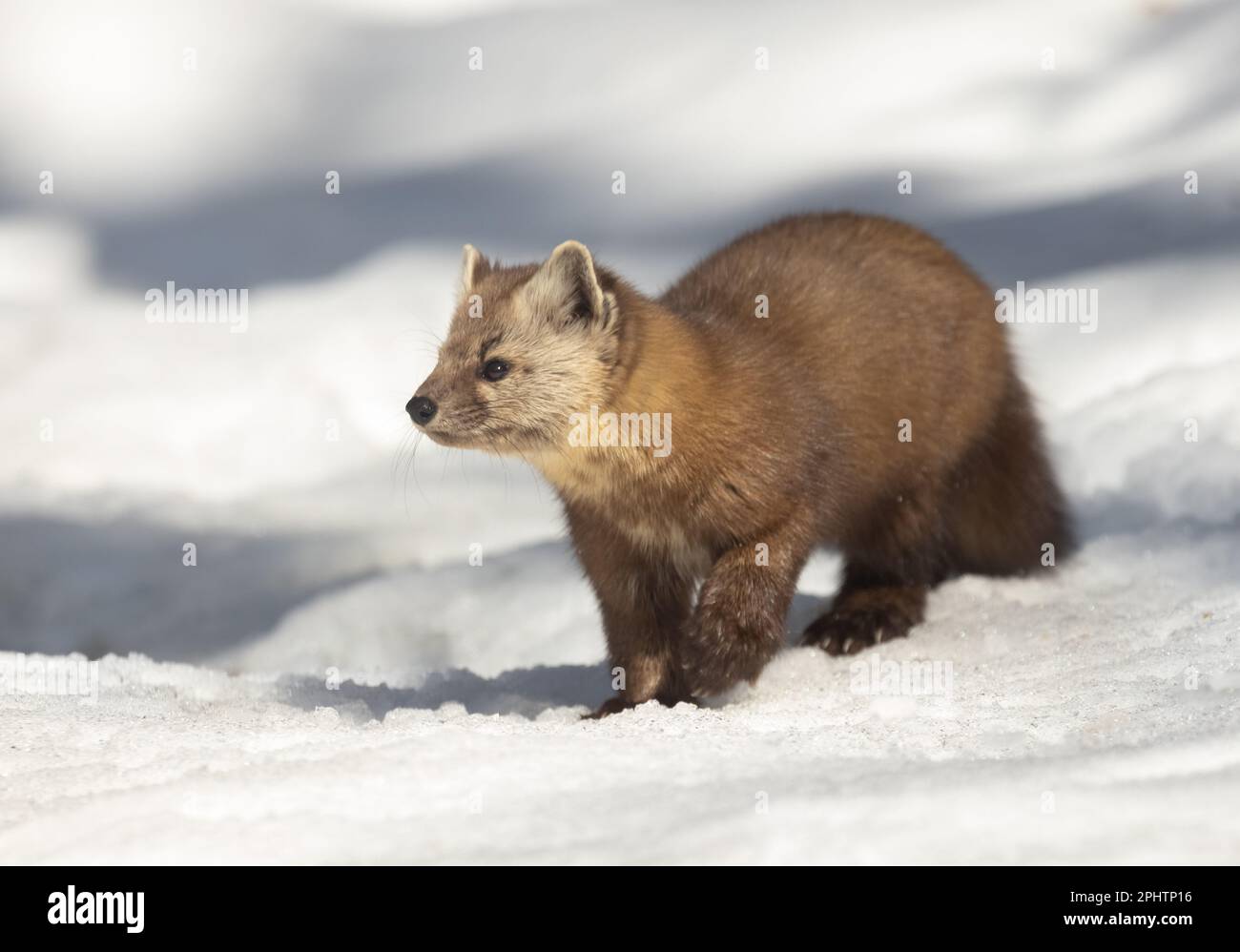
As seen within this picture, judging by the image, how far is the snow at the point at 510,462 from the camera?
3094 mm

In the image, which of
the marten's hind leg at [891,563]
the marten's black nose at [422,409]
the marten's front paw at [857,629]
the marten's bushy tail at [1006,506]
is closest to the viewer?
the marten's black nose at [422,409]

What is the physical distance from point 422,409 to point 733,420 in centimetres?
92

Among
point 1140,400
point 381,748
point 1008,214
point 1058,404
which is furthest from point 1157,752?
point 1008,214

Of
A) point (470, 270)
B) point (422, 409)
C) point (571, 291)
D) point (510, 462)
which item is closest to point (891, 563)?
point (571, 291)

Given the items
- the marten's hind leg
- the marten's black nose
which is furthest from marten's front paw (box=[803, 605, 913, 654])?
the marten's black nose

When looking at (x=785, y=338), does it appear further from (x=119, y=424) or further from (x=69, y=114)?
(x=69, y=114)

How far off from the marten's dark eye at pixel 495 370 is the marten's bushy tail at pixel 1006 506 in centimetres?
210

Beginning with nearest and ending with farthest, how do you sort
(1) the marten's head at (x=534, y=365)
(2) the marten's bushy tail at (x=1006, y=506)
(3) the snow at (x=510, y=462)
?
(3) the snow at (x=510, y=462)
(1) the marten's head at (x=534, y=365)
(2) the marten's bushy tail at (x=1006, y=506)

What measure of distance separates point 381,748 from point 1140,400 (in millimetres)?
4845

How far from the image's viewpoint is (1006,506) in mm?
5965

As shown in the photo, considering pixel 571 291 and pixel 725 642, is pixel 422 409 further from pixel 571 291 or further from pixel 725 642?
pixel 725 642

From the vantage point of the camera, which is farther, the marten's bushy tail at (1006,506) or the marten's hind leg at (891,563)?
the marten's bushy tail at (1006,506)

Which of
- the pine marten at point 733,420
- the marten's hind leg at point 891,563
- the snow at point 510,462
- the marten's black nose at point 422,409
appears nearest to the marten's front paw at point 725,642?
the pine marten at point 733,420

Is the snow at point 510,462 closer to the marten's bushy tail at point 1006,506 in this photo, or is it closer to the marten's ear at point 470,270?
the marten's bushy tail at point 1006,506
